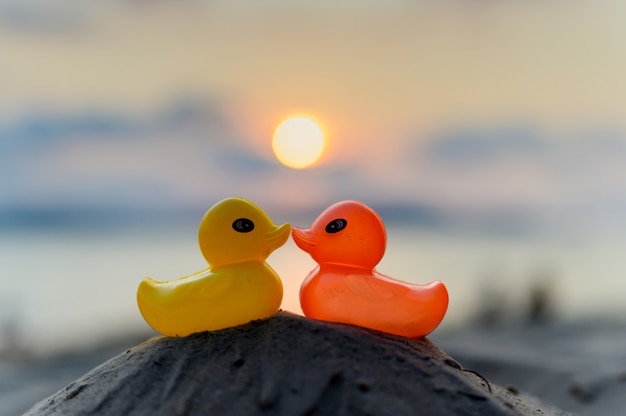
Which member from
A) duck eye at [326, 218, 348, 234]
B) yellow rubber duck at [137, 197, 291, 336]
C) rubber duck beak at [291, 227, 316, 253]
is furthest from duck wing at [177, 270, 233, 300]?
duck eye at [326, 218, 348, 234]

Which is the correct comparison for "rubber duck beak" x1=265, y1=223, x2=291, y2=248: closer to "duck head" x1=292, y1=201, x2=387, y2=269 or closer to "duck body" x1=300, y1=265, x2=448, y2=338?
"duck head" x1=292, y1=201, x2=387, y2=269

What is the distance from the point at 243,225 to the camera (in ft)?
8.36

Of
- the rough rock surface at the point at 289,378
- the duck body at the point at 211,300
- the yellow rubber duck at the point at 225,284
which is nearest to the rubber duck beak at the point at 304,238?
the yellow rubber duck at the point at 225,284

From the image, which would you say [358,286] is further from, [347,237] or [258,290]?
[258,290]

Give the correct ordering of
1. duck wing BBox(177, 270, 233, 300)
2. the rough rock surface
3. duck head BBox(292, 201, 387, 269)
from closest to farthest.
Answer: the rough rock surface → duck wing BBox(177, 270, 233, 300) → duck head BBox(292, 201, 387, 269)

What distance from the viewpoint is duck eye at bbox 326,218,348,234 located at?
104 inches

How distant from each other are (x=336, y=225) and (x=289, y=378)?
2.52 ft

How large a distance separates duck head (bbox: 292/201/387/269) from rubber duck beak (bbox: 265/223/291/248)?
11 cm

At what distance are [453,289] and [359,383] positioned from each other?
6959 mm

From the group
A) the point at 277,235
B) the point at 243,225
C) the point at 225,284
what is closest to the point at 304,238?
the point at 277,235

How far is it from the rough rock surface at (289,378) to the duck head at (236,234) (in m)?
0.32

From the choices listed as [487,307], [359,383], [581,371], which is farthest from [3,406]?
[487,307]

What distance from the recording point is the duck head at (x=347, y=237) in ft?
8.65

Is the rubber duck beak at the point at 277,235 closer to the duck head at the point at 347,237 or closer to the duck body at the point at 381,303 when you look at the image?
the duck head at the point at 347,237
